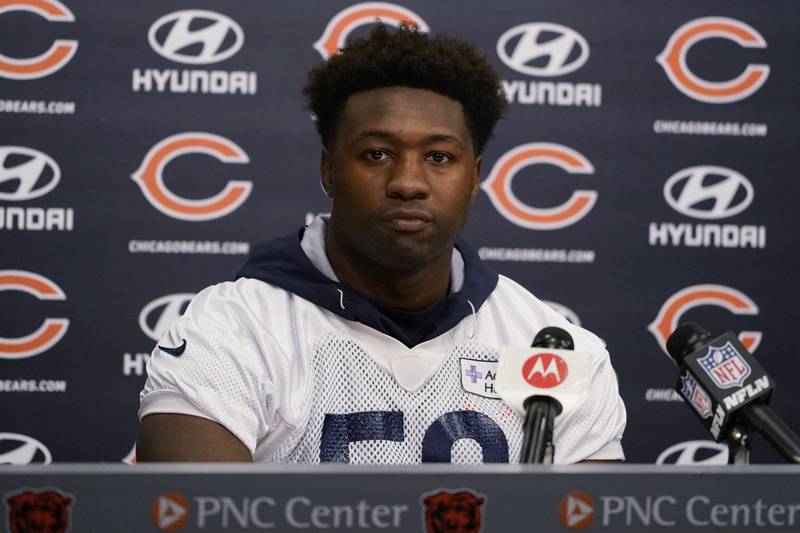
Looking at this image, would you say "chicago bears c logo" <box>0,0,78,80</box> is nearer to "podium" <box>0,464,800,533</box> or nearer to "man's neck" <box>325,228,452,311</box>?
"man's neck" <box>325,228,452,311</box>

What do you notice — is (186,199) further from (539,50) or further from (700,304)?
(700,304)

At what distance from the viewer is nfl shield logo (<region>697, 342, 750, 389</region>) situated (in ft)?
4.13

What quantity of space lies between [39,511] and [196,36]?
2.50m

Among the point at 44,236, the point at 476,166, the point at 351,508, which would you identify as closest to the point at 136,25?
the point at 44,236

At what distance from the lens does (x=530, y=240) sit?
10.5ft

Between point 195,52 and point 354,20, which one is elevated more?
point 354,20

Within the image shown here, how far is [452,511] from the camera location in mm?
813

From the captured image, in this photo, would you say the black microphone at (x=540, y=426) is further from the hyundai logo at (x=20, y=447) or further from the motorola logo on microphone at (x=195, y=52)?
the hyundai logo at (x=20, y=447)

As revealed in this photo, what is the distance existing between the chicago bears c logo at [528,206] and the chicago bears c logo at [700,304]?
0.39 metres

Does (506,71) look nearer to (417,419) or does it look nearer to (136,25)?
(136,25)

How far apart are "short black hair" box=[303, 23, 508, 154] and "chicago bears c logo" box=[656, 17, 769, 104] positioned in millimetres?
1475

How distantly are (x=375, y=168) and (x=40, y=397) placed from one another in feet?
5.68

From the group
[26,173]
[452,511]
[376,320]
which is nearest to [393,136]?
[376,320]

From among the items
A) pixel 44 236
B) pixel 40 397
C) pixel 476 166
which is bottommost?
pixel 40 397
